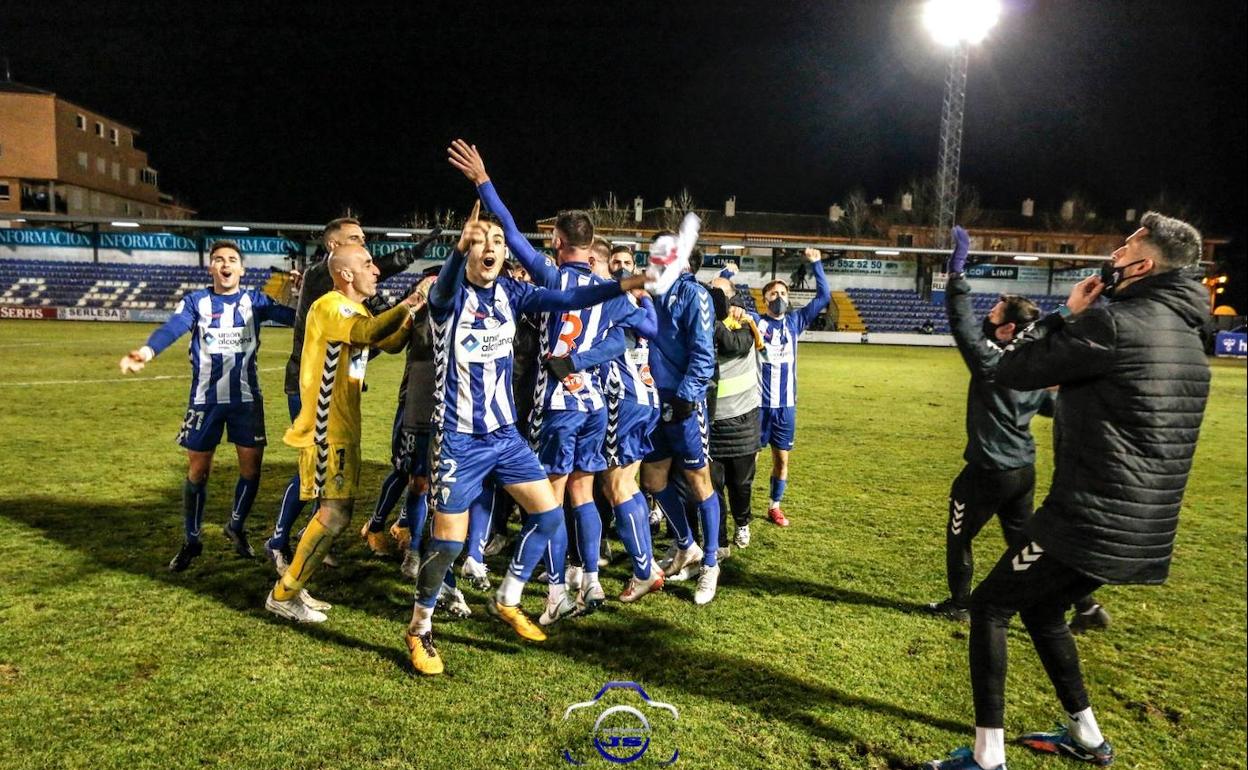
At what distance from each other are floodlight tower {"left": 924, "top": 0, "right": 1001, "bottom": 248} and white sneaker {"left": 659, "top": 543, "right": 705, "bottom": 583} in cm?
3636

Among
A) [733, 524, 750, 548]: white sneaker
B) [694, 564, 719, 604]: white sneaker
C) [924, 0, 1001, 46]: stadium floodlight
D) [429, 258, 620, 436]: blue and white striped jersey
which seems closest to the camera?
[429, 258, 620, 436]: blue and white striped jersey

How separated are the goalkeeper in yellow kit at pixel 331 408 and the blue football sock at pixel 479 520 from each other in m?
0.81

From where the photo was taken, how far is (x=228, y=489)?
25.7ft

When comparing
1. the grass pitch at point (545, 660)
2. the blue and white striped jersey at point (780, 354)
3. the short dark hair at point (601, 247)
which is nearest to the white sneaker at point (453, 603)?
the grass pitch at point (545, 660)

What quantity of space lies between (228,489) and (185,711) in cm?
477

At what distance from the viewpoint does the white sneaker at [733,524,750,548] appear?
6418 mm

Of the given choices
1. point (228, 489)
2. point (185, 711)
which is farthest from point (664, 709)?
point (228, 489)

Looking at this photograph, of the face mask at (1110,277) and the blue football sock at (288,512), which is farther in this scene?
the blue football sock at (288,512)

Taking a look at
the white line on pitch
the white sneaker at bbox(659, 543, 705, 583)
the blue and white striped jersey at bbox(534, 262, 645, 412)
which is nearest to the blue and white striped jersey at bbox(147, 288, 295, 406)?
the blue and white striped jersey at bbox(534, 262, 645, 412)

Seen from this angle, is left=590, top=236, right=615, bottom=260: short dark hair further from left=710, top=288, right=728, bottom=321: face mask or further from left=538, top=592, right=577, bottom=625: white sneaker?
left=538, top=592, right=577, bottom=625: white sneaker

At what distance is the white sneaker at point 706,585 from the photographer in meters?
5.16

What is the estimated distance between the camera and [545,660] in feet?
13.9

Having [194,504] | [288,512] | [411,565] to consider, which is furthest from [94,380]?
[411,565]

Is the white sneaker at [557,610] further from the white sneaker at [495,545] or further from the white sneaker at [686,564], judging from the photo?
the white sneaker at [495,545]
